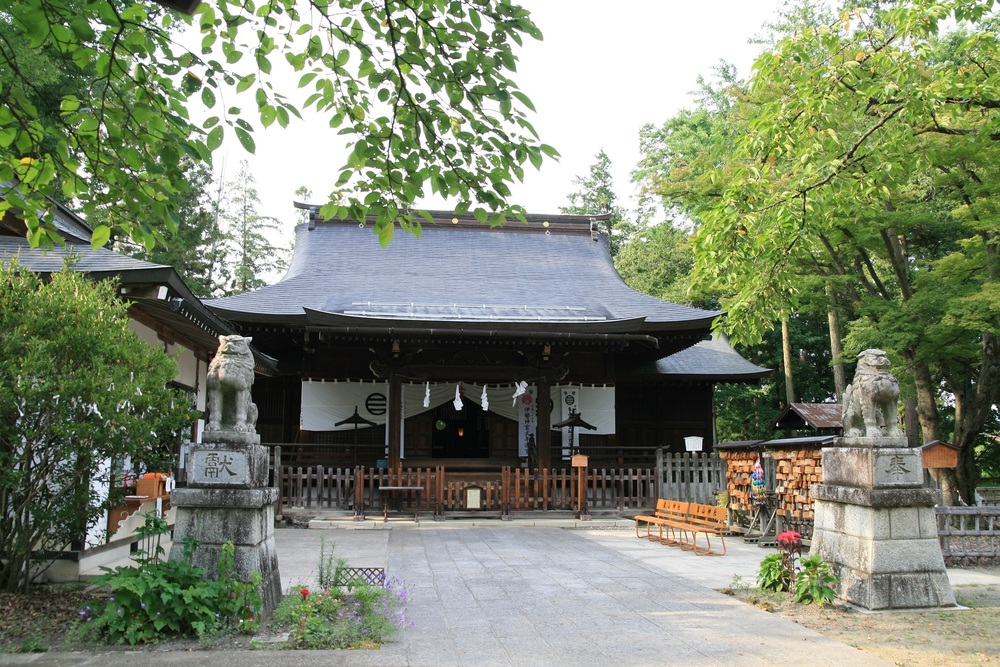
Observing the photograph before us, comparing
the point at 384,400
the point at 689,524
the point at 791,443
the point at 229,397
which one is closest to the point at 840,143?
the point at 791,443

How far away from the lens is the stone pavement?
4.67 metres

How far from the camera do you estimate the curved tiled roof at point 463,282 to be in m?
15.5

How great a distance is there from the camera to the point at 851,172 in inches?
313

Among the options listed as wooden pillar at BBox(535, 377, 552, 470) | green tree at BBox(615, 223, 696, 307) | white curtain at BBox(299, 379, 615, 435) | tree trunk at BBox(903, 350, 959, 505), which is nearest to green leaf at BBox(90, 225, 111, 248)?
white curtain at BBox(299, 379, 615, 435)

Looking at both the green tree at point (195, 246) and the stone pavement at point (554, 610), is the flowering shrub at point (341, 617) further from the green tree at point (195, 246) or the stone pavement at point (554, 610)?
the green tree at point (195, 246)

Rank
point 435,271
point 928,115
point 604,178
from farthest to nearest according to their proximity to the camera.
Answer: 1. point 604,178
2. point 435,271
3. point 928,115

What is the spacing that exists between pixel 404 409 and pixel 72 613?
10268 millimetres

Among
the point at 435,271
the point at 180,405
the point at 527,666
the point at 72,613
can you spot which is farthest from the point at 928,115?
the point at 435,271

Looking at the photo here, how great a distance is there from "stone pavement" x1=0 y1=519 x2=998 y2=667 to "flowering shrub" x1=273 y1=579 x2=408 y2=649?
153 millimetres

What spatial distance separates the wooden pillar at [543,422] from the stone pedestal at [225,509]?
31.3ft

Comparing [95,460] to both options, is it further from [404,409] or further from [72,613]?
[404,409]

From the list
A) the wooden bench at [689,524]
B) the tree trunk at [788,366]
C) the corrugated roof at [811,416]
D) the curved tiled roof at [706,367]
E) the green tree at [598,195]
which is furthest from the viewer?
the green tree at [598,195]

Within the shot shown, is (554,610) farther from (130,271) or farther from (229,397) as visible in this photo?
(130,271)

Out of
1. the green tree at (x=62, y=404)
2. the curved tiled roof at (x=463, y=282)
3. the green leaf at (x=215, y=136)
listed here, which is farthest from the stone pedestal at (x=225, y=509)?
the curved tiled roof at (x=463, y=282)
